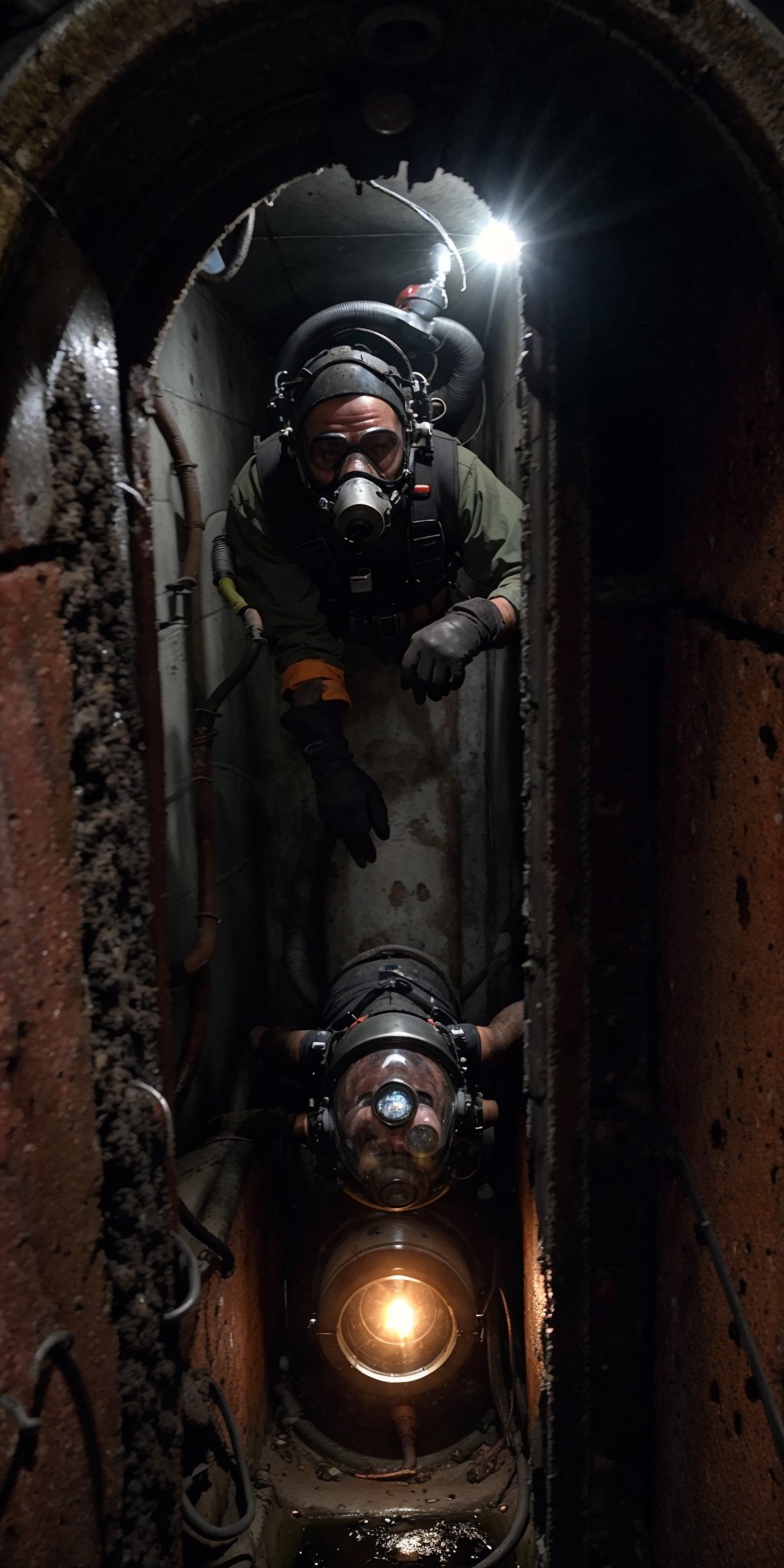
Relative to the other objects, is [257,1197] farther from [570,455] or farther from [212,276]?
[212,276]

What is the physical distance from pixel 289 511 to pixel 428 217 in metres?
1.36

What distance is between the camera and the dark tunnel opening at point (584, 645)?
1.36 m

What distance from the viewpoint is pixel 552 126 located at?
151 cm

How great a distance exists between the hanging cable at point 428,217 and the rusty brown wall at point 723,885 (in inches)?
90.9

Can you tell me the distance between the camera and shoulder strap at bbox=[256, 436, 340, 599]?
3855mm

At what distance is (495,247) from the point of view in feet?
13.8

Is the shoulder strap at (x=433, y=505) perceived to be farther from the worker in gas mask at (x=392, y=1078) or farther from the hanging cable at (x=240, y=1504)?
the hanging cable at (x=240, y=1504)

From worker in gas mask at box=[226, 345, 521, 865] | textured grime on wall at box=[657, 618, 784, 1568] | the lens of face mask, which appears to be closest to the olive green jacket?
worker in gas mask at box=[226, 345, 521, 865]

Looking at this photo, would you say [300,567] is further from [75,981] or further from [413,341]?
[75,981]

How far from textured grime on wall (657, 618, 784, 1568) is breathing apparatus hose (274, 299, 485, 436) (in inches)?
105

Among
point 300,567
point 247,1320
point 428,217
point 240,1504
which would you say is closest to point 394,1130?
point 247,1320

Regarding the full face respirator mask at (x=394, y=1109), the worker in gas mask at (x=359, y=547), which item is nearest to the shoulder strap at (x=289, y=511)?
the worker in gas mask at (x=359, y=547)

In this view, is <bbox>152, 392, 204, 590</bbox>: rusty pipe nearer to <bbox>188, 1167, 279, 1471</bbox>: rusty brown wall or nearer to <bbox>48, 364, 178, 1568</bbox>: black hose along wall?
<bbox>48, 364, 178, 1568</bbox>: black hose along wall

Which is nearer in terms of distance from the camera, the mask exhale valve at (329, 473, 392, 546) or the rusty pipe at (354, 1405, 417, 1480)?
the mask exhale valve at (329, 473, 392, 546)
